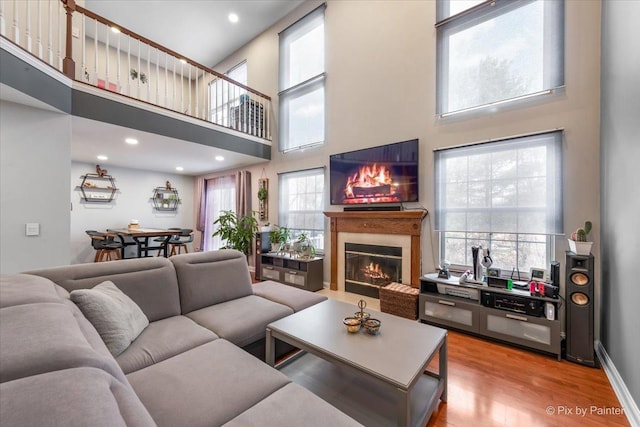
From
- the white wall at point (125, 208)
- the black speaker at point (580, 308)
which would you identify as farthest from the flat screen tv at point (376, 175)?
the white wall at point (125, 208)

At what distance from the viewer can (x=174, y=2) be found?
4812mm

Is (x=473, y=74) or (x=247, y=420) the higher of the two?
(x=473, y=74)

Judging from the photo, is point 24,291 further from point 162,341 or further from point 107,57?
point 107,57

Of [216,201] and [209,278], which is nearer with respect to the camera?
[209,278]

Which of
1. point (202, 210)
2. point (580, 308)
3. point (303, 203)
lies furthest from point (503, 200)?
point (202, 210)

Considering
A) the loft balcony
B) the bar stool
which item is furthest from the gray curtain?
the loft balcony

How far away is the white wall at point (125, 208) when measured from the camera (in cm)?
566

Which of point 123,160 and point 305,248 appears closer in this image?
point 305,248

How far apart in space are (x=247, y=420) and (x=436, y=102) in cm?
366

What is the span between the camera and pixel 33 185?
271cm

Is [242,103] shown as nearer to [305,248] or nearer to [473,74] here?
[305,248]

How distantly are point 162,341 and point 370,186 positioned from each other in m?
3.09

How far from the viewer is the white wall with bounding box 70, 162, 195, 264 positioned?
18.6 ft

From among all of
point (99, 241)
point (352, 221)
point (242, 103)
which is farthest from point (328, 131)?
point (99, 241)
